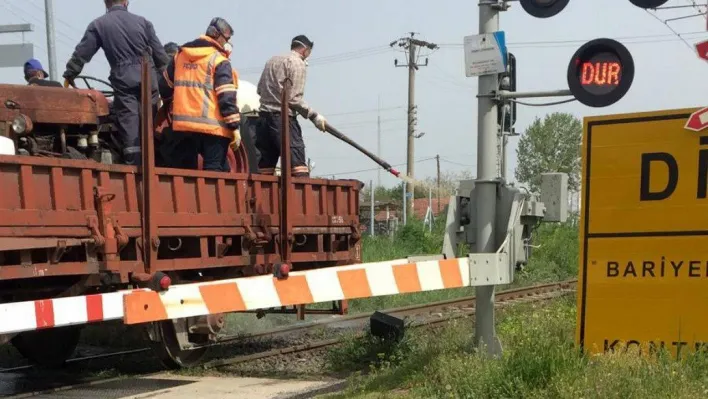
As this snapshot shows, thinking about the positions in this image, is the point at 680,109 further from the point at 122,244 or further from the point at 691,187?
the point at 122,244

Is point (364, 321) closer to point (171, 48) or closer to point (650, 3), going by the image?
point (171, 48)

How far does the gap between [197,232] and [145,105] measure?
1.28m

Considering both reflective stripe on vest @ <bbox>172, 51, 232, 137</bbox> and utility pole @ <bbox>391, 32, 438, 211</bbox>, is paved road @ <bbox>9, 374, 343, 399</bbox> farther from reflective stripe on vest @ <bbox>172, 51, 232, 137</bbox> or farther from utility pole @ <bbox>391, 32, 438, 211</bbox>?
utility pole @ <bbox>391, 32, 438, 211</bbox>

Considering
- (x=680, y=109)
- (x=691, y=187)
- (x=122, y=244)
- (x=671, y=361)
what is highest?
(x=680, y=109)

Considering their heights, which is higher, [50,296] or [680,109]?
[680,109]

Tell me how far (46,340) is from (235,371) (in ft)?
7.09

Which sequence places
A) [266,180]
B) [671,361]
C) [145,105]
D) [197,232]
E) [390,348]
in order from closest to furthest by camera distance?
[671,361], [145,105], [197,232], [266,180], [390,348]

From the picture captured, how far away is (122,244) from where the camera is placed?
6.04 metres

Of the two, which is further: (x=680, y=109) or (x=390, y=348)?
(x=390, y=348)

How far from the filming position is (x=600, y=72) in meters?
5.89

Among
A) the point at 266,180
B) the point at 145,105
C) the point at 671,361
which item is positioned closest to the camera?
the point at 671,361

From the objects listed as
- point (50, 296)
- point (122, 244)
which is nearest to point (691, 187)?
point (122, 244)

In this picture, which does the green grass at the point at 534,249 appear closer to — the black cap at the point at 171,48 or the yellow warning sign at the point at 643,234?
the black cap at the point at 171,48

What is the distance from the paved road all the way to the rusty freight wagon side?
1.10ft
